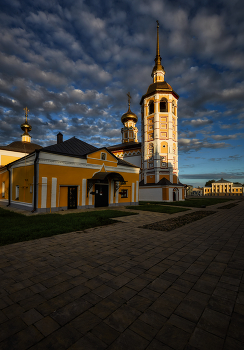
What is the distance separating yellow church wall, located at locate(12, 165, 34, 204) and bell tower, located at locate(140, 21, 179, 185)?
20932mm

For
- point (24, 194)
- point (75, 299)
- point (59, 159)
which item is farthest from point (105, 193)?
point (75, 299)

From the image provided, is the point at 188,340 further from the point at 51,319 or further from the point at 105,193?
the point at 105,193

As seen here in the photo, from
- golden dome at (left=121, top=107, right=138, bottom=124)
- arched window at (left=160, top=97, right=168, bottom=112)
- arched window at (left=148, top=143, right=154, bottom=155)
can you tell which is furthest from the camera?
golden dome at (left=121, top=107, right=138, bottom=124)

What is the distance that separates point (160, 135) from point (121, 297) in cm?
3067

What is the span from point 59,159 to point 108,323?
13.4m

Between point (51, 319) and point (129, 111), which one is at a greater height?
point (129, 111)

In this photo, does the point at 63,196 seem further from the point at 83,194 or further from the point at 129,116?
the point at 129,116

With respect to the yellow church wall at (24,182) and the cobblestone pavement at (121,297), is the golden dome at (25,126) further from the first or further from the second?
the cobblestone pavement at (121,297)

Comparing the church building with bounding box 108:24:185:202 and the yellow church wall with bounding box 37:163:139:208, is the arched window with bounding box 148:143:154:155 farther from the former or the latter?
the yellow church wall with bounding box 37:163:139:208

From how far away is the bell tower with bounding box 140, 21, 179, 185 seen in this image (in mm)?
31047

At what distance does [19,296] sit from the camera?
9.75ft

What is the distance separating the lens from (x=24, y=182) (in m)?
15.1

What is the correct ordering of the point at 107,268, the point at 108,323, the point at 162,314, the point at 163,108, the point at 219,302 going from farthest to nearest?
the point at 163,108, the point at 107,268, the point at 219,302, the point at 162,314, the point at 108,323

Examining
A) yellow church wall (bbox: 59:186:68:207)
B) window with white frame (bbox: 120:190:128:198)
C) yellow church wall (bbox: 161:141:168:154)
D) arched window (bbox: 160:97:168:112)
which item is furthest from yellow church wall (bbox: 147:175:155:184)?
yellow church wall (bbox: 59:186:68:207)
